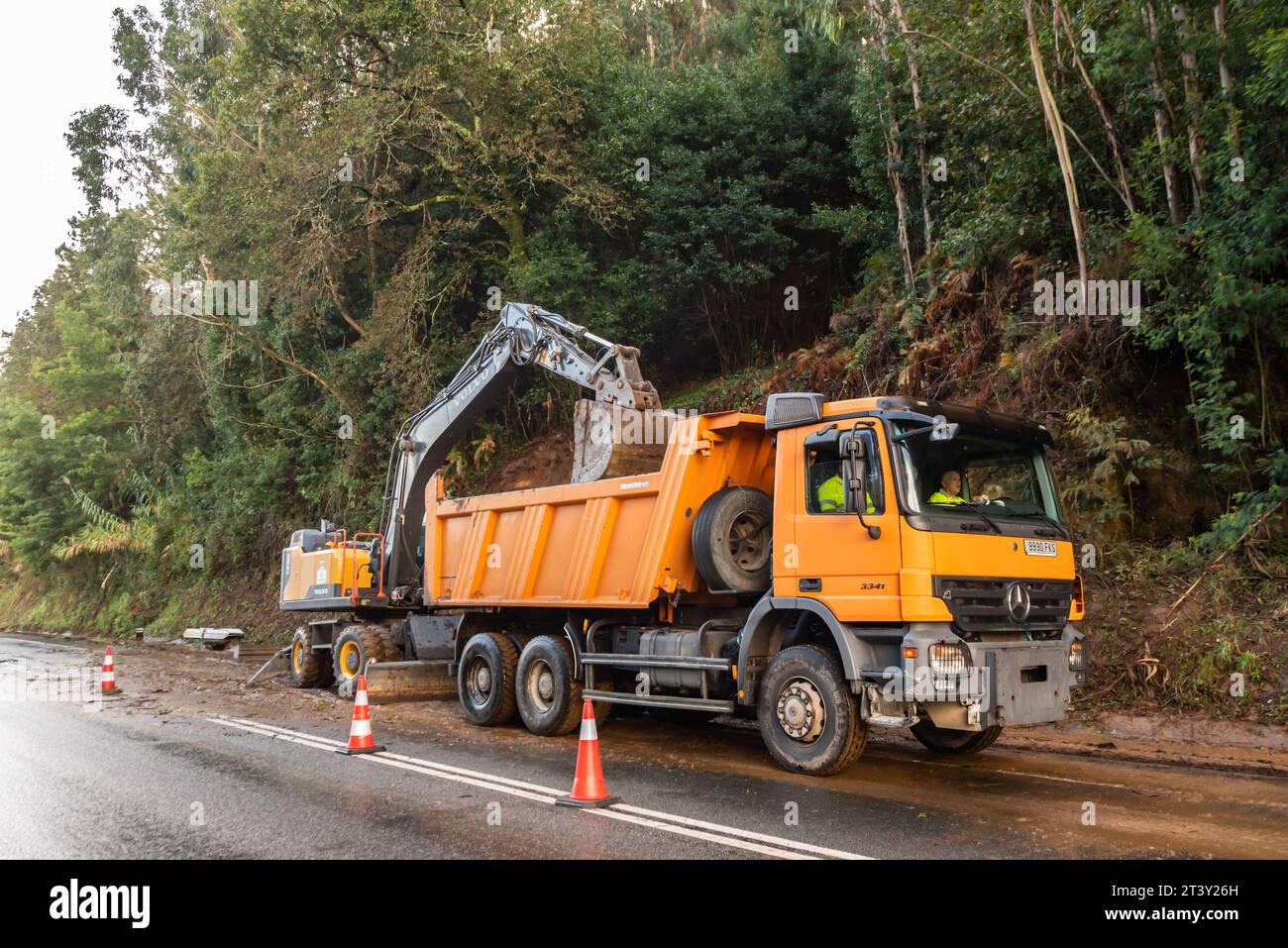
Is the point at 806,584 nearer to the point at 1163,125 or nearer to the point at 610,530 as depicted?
the point at 610,530

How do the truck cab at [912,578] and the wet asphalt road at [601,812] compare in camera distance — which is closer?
the wet asphalt road at [601,812]

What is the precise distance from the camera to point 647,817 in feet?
20.9

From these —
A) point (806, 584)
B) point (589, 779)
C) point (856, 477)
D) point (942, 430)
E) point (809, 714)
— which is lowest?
point (589, 779)

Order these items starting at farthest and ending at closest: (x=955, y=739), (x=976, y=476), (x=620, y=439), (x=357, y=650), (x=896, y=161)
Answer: (x=896, y=161) → (x=357, y=650) → (x=620, y=439) → (x=955, y=739) → (x=976, y=476)

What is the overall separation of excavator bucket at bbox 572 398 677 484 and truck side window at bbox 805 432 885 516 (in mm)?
2142

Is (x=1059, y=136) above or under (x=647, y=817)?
above

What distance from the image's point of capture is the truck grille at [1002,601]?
23.4 ft

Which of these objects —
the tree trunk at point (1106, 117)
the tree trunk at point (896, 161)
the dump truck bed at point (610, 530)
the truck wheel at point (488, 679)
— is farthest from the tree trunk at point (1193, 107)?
the truck wheel at point (488, 679)

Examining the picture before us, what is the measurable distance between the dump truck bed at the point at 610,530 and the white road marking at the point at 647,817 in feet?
7.25

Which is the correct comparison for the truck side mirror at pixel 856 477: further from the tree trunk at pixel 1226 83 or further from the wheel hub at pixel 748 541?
the tree trunk at pixel 1226 83

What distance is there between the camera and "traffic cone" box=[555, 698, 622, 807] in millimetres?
6749

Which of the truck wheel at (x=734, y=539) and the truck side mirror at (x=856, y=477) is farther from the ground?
the truck side mirror at (x=856, y=477)

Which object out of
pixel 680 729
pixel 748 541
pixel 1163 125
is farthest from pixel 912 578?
pixel 1163 125

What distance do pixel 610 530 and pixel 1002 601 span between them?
3.87 m
